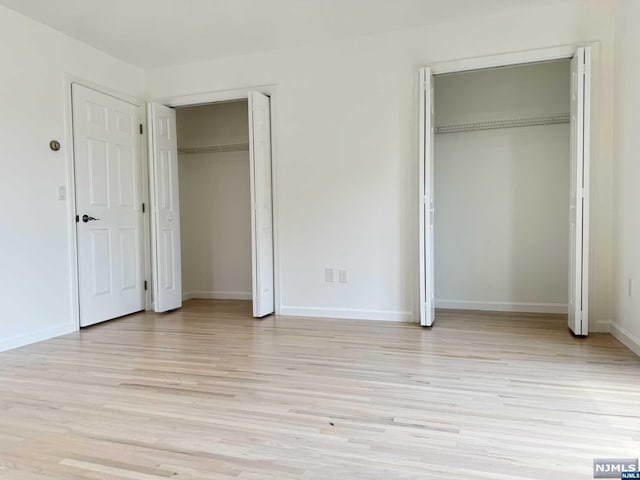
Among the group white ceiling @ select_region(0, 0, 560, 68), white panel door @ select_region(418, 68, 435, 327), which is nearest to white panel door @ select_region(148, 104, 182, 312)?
white ceiling @ select_region(0, 0, 560, 68)

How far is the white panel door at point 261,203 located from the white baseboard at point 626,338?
117 inches

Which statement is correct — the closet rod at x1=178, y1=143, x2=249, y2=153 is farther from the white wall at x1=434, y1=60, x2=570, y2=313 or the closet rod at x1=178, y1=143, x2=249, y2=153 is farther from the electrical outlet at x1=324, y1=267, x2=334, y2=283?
the white wall at x1=434, y1=60, x2=570, y2=313

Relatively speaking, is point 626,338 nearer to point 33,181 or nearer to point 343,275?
point 343,275

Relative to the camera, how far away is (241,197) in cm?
552

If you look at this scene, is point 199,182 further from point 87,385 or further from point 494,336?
point 494,336

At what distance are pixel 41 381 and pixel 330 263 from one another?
98.8 inches

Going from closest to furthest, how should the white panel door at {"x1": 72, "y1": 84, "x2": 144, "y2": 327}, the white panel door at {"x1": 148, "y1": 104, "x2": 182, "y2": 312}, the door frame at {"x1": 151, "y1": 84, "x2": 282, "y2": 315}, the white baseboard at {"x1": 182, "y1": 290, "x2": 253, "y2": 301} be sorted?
the white panel door at {"x1": 72, "y1": 84, "x2": 144, "y2": 327}, the door frame at {"x1": 151, "y1": 84, "x2": 282, "y2": 315}, the white panel door at {"x1": 148, "y1": 104, "x2": 182, "y2": 312}, the white baseboard at {"x1": 182, "y1": 290, "x2": 253, "y2": 301}

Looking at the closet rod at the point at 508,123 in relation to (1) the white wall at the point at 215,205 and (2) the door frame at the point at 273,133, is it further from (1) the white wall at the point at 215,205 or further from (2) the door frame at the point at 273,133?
(1) the white wall at the point at 215,205

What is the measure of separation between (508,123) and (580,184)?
4.14 feet

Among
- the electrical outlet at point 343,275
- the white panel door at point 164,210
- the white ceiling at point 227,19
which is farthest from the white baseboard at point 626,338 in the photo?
the white panel door at point 164,210

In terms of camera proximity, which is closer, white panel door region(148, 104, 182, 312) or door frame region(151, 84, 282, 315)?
door frame region(151, 84, 282, 315)

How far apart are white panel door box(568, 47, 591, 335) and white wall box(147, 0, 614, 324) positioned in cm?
27

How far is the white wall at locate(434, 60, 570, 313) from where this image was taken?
4340 millimetres

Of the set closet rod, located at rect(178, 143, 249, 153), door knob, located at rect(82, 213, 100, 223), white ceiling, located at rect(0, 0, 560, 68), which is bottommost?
door knob, located at rect(82, 213, 100, 223)
